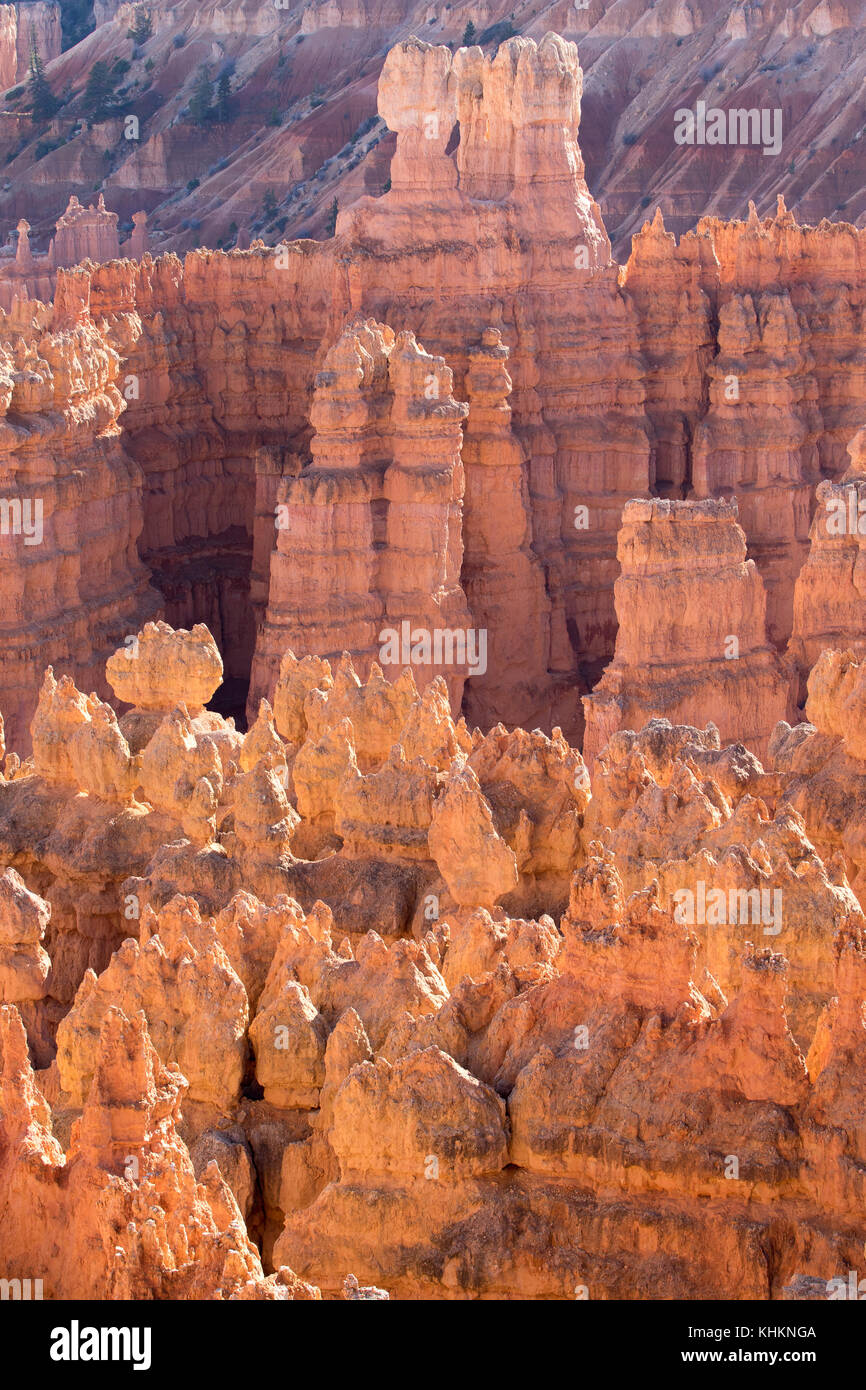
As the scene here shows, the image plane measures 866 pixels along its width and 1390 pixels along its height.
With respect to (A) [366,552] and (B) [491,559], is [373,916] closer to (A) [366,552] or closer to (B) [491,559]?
(A) [366,552]

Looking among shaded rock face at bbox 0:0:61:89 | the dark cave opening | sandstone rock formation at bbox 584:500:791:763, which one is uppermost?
shaded rock face at bbox 0:0:61:89

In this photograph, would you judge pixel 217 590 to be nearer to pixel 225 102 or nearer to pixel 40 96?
pixel 225 102

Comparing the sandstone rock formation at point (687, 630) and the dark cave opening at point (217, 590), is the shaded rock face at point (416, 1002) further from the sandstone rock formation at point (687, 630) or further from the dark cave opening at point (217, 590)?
the dark cave opening at point (217, 590)

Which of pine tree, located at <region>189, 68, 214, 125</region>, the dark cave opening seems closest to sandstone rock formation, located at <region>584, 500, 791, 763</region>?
the dark cave opening

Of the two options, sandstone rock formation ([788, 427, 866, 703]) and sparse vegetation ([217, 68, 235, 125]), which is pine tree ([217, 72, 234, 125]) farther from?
sandstone rock formation ([788, 427, 866, 703])

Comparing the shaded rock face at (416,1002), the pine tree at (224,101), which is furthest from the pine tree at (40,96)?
the shaded rock face at (416,1002)

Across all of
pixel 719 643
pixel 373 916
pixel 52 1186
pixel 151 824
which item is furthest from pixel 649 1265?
pixel 719 643

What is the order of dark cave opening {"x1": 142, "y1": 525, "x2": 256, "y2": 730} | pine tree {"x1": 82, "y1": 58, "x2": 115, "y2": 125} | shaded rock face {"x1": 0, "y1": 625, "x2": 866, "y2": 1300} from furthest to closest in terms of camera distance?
pine tree {"x1": 82, "y1": 58, "x2": 115, "y2": 125} < dark cave opening {"x1": 142, "y1": 525, "x2": 256, "y2": 730} < shaded rock face {"x1": 0, "y1": 625, "x2": 866, "y2": 1300}

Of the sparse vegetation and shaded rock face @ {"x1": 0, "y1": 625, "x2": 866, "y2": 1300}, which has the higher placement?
the sparse vegetation

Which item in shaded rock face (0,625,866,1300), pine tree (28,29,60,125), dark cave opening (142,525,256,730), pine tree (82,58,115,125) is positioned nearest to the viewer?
shaded rock face (0,625,866,1300)
